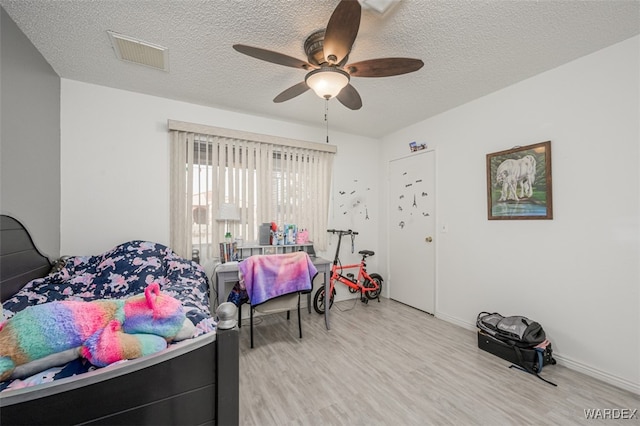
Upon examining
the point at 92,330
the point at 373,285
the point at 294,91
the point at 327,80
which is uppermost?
the point at 294,91

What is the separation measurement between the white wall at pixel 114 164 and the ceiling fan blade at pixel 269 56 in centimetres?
111

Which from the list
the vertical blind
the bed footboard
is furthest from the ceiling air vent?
the bed footboard

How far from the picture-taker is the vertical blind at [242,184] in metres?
2.84

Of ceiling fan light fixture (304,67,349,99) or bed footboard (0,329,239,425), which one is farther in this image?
ceiling fan light fixture (304,67,349,99)

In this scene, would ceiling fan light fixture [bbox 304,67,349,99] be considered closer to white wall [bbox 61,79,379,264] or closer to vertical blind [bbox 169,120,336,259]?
white wall [bbox 61,79,379,264]

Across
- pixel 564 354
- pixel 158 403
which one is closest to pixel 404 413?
pixel 158 403

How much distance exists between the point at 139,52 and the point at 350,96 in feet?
5.57

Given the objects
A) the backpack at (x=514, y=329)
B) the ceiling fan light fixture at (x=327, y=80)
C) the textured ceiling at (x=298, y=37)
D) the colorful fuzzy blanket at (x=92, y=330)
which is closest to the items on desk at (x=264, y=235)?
the textured ceiling at (x=298, y=37)

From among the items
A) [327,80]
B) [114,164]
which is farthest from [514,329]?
[114,164]

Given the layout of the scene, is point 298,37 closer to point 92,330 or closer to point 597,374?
point 92,330

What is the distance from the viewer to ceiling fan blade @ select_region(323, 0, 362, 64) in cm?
124

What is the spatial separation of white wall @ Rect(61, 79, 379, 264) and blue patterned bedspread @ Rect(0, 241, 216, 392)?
0.32 meters

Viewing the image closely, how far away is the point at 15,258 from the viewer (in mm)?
1760

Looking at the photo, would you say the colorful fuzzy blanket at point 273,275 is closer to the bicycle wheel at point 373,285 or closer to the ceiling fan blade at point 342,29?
the bicycle wheel at point 373,285
